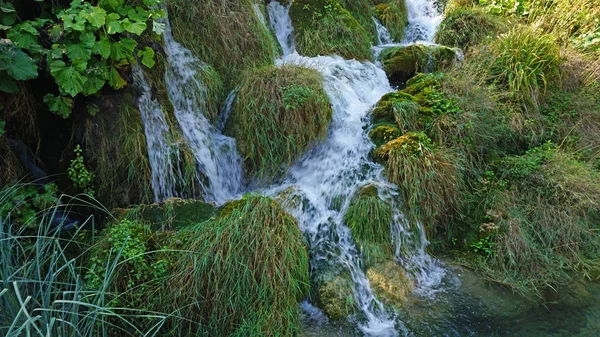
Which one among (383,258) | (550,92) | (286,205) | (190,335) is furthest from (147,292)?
(550,92)

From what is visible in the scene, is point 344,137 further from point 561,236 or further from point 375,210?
point 561,236

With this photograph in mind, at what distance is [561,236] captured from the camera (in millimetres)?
3869

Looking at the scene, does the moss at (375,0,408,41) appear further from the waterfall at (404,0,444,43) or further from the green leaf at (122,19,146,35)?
the green leaf at (122,19,146,35)

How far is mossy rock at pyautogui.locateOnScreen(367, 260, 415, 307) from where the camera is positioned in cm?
329

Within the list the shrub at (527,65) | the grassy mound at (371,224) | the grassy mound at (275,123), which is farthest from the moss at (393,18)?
the grassy mound at (371,224)

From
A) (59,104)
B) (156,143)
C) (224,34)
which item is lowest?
(156,143)

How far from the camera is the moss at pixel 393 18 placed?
24.0 feet

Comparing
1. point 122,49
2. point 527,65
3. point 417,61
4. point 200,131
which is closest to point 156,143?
point 200,131

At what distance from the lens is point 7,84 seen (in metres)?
2.75

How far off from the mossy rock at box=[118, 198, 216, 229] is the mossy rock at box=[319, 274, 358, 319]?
3.56 ft

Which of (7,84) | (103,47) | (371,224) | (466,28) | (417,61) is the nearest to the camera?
(7,84)

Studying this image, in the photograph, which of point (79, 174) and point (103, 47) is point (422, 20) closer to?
point (103, 47)

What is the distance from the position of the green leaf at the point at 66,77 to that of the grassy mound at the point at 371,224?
2.44 metres

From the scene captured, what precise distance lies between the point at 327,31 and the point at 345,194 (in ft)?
10.1
